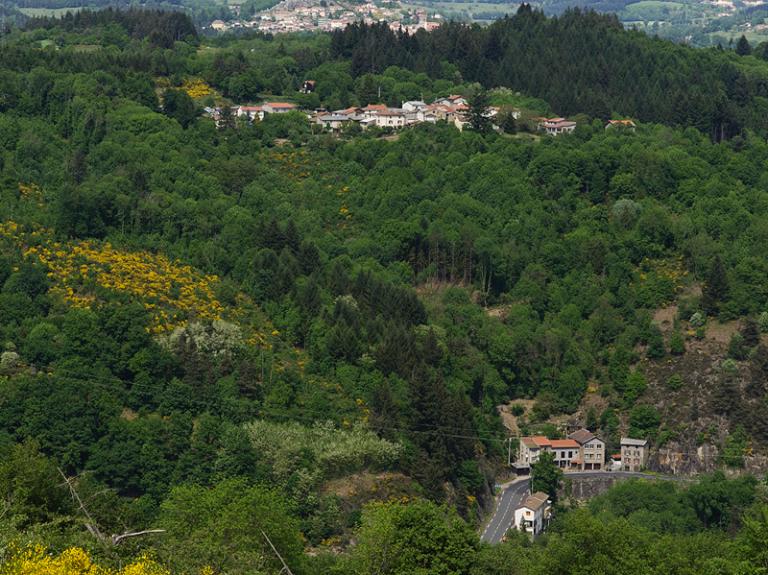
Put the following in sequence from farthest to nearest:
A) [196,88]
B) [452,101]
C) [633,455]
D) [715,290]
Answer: [452,101], [196,88], [715,290], [633,455]

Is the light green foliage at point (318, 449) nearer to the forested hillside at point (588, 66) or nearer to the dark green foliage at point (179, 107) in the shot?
the dark green foliage at point (179, 107)

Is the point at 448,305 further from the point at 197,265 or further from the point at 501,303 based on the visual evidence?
the point at 197,265

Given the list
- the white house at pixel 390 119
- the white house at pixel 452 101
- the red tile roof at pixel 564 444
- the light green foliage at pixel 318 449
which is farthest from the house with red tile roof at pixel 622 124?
the light green foliage at pixel 318 449

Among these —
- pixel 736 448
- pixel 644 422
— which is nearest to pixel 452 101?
pixel 644 422

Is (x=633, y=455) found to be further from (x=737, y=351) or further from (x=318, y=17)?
(x=318, y=17)

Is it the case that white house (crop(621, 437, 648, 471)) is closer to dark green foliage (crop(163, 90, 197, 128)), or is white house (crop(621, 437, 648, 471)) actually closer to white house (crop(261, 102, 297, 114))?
dark green foliage (crop(163, 90, 197, 128))

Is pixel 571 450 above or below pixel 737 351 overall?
below

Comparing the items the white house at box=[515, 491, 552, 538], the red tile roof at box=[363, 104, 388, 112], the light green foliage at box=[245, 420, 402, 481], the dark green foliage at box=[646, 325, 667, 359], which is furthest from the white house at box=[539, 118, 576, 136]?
the light green foliage at box=[245, 420, 402, 481]

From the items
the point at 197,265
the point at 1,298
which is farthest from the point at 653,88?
the point at 1,298
